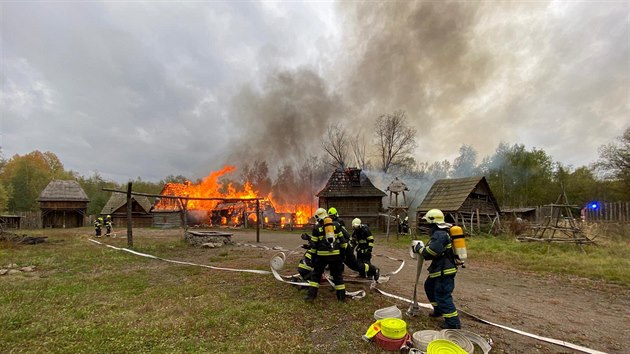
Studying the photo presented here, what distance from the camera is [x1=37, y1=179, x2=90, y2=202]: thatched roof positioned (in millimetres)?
42669

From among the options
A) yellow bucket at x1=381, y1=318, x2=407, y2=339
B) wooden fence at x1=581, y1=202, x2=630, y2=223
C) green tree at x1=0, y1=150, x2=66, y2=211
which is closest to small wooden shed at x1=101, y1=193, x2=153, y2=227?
green tree at x1=0, y1=150, x2=66, y2=211

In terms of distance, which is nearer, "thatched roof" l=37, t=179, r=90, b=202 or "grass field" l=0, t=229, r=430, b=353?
"grass field" l=0, t=229, r=430, b=353

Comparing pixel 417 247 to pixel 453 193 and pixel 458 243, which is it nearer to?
pixel 458 243

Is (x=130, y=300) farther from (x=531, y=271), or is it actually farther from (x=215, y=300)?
(x=531, y=271)

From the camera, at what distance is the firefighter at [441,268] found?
578 cm

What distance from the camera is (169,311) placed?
659 cm

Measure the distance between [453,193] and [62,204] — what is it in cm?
4964

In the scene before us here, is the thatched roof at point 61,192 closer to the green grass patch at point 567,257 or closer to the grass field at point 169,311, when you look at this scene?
the grass field at point 169,311

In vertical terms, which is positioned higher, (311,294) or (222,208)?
(222,208)

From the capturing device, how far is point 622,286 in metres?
9.94

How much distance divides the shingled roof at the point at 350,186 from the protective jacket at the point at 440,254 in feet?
89.7

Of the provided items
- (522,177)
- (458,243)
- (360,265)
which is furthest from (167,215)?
(522,177)

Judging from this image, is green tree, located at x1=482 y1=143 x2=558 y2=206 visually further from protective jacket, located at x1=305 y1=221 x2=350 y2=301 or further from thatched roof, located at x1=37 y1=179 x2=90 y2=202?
thatched roof, located at x1=37 y1=179 x2=90 y2=202

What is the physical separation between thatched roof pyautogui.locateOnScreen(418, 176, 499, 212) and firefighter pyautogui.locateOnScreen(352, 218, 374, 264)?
62.8ft
